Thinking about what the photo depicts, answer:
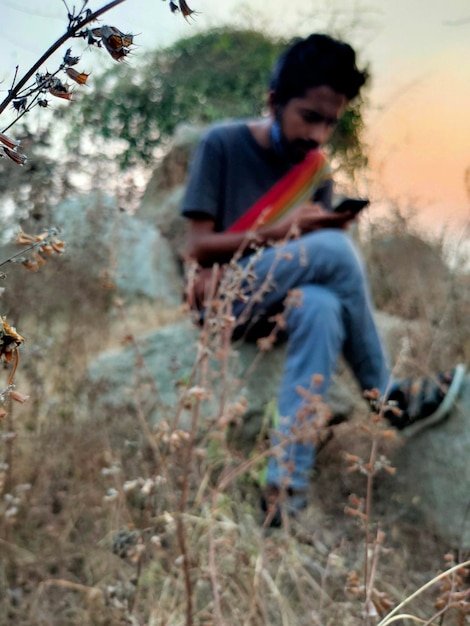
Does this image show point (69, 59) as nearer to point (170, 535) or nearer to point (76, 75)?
point (76, 75)

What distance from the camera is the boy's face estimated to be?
299 cm

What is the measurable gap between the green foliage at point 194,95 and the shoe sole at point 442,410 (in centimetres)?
681

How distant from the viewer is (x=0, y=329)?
66cm

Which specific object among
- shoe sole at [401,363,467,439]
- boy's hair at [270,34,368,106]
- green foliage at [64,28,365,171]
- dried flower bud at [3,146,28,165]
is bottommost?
shoe sole at [401,363,467,439]

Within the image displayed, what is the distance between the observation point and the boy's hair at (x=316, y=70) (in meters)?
3.03

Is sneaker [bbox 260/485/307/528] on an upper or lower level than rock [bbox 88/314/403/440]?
lower

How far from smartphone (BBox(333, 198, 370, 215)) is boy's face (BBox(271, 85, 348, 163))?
0.51m

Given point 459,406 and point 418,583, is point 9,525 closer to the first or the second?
point 418,583

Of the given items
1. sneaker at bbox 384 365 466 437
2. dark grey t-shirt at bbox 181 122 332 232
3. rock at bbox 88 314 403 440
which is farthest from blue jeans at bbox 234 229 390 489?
dark grey t-shirt at bbox 181 122 332 232

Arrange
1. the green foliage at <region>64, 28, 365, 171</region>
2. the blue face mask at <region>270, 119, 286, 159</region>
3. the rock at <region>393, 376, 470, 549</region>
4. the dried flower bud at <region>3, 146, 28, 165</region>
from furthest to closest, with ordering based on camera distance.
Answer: the green foliage at <region>64, 28, 365, 171</region> < the blue face mask at <region>270, 119, 286, 159</region> < the rock at <region>393, 376, 470, 549</region> < the dried flower bud at <region>3, 146, 28, 165</region>

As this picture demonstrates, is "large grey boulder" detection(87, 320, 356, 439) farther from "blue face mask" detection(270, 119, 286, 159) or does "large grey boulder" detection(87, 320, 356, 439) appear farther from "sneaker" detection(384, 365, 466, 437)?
"blue face mask" detection(270, 119, 286, 159)

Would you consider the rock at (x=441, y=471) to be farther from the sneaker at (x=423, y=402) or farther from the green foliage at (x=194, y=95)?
the green foliage at (x=194, y=95)

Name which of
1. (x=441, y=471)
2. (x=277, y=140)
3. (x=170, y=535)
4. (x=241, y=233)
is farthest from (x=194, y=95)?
(x=170, y=535)

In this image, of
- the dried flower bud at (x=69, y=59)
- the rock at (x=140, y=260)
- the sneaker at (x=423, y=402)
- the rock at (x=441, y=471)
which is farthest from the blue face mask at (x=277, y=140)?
the dried flower bud at (x=69, y=59)
